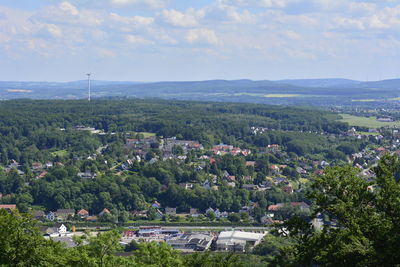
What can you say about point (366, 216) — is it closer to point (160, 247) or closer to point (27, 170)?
point (160, 247)

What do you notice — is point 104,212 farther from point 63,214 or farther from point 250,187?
point 250,187

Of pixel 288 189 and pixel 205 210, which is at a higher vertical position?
pixel 288 189

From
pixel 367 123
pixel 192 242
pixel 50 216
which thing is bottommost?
pixel 50 216

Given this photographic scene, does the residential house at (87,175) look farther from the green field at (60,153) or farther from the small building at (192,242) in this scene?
the small building at (192,242)

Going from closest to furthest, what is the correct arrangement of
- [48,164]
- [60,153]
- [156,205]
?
1. [156,205]
2. [48,164]
3. [60,153]

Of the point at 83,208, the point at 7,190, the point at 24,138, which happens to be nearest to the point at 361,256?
the point at 83,208

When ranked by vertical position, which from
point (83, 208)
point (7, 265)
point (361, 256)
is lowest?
point (83, 208)

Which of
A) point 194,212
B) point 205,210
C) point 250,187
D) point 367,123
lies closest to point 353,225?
point 194,212

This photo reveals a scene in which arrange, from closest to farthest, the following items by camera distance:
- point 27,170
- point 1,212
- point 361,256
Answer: point 361,256, point 1,212, point 27,170

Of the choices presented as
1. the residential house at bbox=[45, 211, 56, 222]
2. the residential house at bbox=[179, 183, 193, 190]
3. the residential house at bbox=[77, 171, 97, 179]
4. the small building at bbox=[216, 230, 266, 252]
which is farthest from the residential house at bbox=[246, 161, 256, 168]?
the small building at bbox=[216, 230, 266, 252]

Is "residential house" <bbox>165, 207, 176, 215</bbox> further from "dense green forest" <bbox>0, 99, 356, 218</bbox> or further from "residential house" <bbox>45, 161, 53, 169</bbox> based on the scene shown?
"residential house" <bbox>45, 161, 53, 169</bbox>

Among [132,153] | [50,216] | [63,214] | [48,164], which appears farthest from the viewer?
[132,153]
